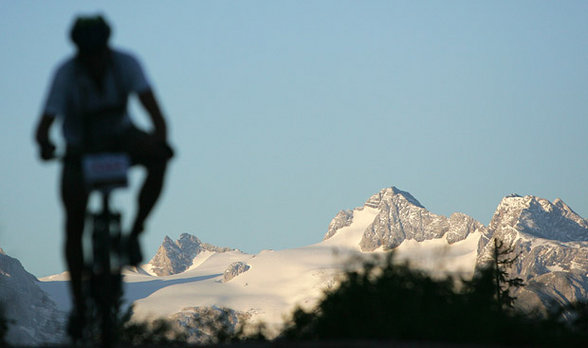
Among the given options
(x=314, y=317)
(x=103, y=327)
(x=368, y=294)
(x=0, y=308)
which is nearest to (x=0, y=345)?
(x=0, y=308)

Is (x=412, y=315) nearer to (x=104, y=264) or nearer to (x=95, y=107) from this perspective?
(x=104, y=264)

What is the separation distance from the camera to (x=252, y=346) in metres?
8.99

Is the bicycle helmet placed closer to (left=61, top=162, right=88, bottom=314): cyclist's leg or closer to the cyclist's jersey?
the cyclist's jersey

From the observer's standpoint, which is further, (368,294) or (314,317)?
(314,317)

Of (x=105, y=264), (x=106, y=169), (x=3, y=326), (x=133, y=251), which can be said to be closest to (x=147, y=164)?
(x=106, y=169)

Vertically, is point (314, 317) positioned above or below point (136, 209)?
below

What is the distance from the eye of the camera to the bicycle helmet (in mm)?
7422

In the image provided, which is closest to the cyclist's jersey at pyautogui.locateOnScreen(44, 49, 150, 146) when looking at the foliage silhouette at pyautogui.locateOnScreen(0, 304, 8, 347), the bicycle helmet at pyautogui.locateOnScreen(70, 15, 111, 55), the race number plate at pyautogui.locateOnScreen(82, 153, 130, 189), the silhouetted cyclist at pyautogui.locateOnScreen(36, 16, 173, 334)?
the silhouetted cyclist at pyautogui.locateOnScreen(36, 16, 173, 334)

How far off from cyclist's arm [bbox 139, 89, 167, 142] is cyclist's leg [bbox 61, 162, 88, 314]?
2.39 ft

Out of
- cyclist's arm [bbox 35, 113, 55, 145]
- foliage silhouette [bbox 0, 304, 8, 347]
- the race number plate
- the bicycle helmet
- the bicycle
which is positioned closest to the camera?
the race number plate

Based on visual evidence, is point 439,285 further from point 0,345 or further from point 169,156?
point 0,345

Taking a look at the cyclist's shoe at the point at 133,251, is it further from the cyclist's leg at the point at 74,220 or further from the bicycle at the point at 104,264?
the cyclist's leg at the point at 74,220

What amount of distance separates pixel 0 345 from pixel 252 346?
111 inches

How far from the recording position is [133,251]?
26.0 feet
